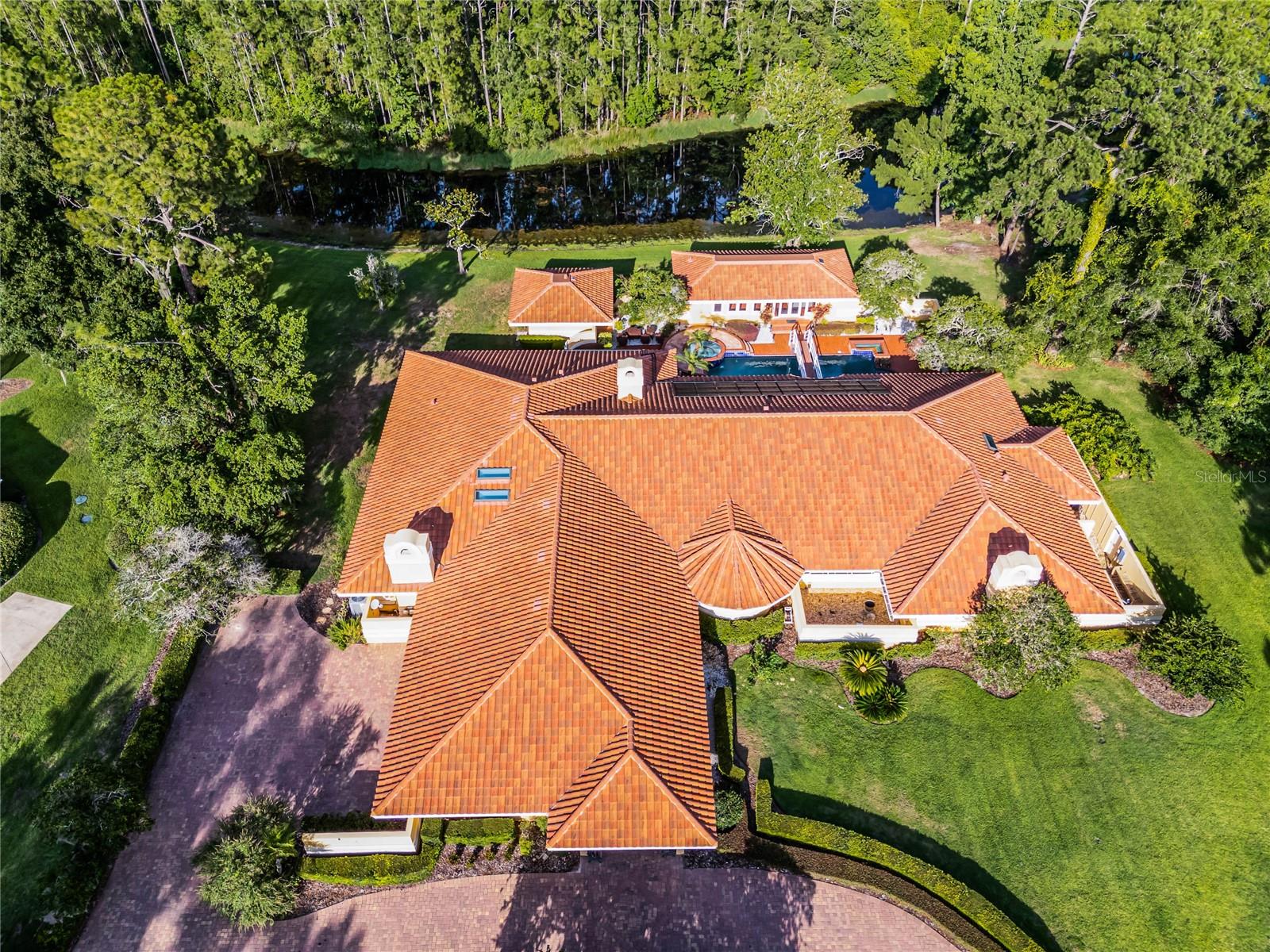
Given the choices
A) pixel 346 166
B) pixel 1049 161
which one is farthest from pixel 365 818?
pixel 346 166

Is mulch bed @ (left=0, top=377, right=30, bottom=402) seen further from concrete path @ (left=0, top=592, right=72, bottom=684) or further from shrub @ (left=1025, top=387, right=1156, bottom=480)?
shrub @ (left=1025, top=387, right=1156, bottom=480)

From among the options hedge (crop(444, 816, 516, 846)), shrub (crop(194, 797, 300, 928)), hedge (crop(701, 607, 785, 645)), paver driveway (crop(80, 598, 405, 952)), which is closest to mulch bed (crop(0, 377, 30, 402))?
paver driveway (crop(80, 598, 405, 952))

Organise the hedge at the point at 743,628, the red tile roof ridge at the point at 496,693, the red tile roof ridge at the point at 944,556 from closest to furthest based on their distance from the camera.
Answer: the red tile roof ridge at the point at 496,693, the red tile roof ridge at the point at 944,556, the hedge at the point at 743,628

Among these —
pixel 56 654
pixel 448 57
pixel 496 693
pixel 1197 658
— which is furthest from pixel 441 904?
pixel 448 57

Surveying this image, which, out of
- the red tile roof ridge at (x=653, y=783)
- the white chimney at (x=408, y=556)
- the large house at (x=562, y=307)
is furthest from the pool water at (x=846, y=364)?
the red tile roof ridge at (x=653, y=783)

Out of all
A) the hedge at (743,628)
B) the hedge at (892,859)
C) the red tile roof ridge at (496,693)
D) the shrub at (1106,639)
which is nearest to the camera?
the hedge at (892,859)

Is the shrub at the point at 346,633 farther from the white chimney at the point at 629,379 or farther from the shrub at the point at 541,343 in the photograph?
the shrub at the point at 541,343
